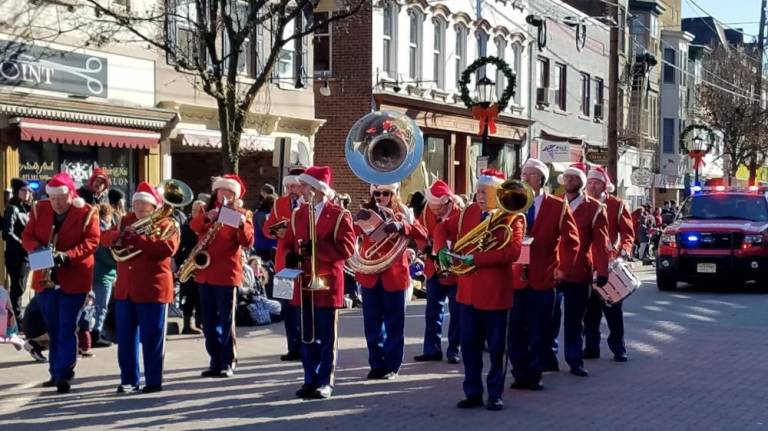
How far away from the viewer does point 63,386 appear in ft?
29.3

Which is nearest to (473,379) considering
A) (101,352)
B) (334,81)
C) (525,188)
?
(525,188)

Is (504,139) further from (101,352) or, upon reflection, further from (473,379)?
(473,379)

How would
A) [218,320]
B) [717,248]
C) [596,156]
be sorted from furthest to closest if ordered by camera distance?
[596,156] → [717,248] → [218,320]

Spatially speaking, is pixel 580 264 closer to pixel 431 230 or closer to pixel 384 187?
pixel 431 230

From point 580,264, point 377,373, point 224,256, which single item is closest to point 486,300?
point 377,373

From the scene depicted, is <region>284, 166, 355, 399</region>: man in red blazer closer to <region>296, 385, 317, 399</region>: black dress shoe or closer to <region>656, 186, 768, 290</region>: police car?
<region>296, 385, 317, 399</region>: black dress shoe

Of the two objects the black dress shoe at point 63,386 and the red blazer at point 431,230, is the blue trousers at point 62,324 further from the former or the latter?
the red blazer at point 431,230

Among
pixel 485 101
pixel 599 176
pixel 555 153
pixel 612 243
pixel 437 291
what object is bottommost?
pixel 437 291

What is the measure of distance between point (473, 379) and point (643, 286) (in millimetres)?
13205

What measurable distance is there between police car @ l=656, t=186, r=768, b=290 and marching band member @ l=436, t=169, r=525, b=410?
11871 millimetres

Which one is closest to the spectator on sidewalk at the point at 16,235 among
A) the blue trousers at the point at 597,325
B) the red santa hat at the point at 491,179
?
the red santa hat at the point at 491,179

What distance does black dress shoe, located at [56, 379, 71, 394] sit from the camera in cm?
891

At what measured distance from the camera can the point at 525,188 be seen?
8.19 metres

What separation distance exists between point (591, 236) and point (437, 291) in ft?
5.51
